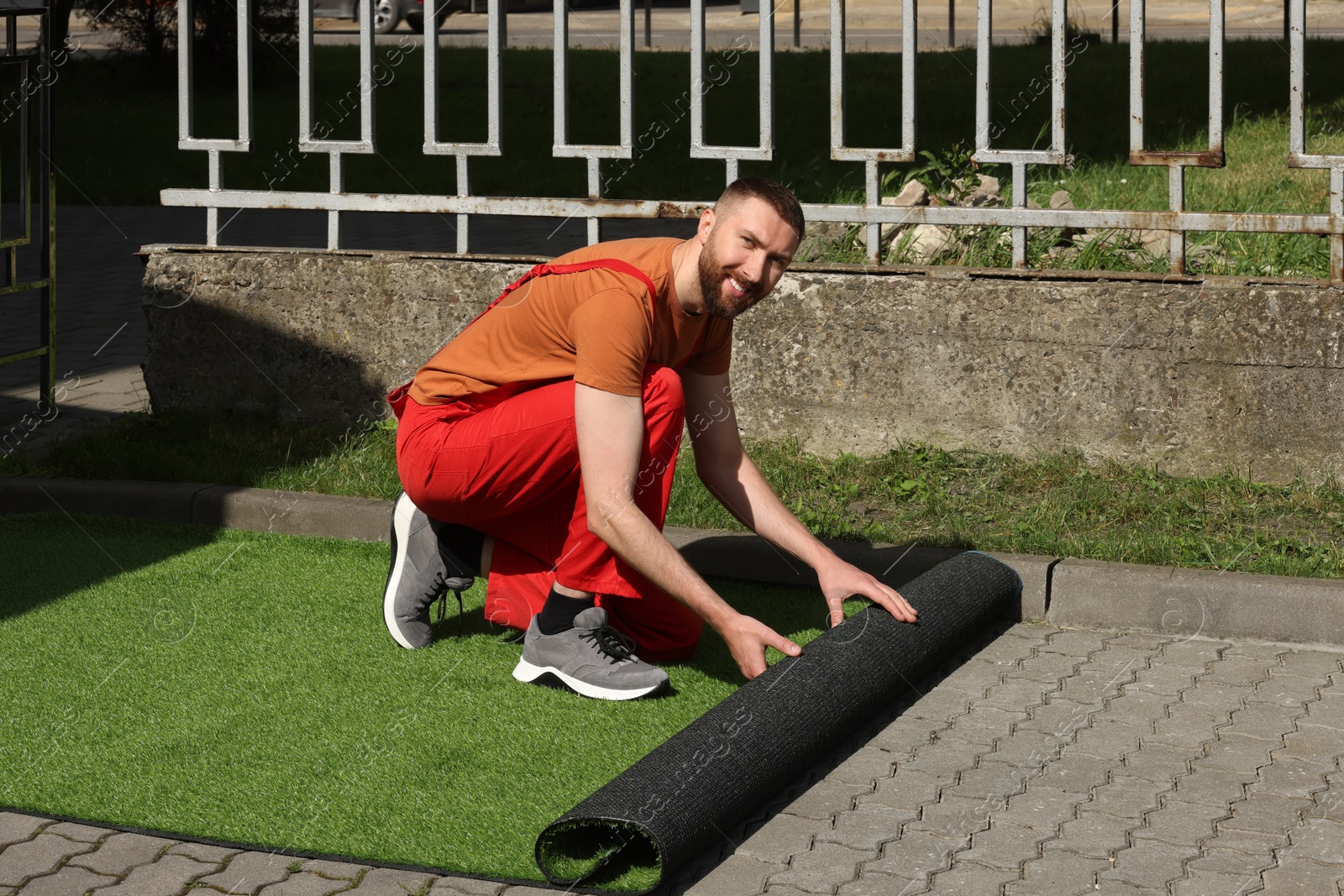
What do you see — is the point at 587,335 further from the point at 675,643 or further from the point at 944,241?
the point at 944,241

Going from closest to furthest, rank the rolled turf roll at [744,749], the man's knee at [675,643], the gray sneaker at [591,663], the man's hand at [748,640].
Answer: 1. the rolled turf roll at [744,749]
2. the man's hand at [748,640]
3. the gray sneaker at [591,663]
4. the man's knee at [675,643]

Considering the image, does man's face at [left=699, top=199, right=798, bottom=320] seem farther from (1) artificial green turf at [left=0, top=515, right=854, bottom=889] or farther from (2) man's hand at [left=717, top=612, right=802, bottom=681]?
(1) artificial green turf at [left=0, top=515, right=854, bottom=889]

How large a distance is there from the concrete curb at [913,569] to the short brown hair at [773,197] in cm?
143

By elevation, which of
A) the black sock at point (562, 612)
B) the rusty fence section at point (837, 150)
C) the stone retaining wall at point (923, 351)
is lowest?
the black sock at point (562, 612)

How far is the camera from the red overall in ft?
11.7

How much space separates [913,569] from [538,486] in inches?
51.1

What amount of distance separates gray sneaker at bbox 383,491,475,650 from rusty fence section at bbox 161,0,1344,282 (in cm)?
171

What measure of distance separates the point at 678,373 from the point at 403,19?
973 inches

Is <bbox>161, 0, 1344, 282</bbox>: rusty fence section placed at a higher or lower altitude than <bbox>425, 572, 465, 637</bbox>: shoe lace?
higher

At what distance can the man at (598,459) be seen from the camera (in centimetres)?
333

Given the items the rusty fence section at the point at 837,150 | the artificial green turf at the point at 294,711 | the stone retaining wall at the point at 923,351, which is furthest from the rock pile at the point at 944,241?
the artificial green turf at the point at 294,711

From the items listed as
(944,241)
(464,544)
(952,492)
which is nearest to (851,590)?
(464,544)

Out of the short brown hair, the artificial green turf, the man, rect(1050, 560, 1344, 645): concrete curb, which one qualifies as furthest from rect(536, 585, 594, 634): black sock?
rect(1050, 560, 1344, 645): concrete curb

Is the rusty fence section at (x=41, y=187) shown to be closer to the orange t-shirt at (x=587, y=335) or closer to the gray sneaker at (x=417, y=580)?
the gray sneaker at (x=417, y=580)
